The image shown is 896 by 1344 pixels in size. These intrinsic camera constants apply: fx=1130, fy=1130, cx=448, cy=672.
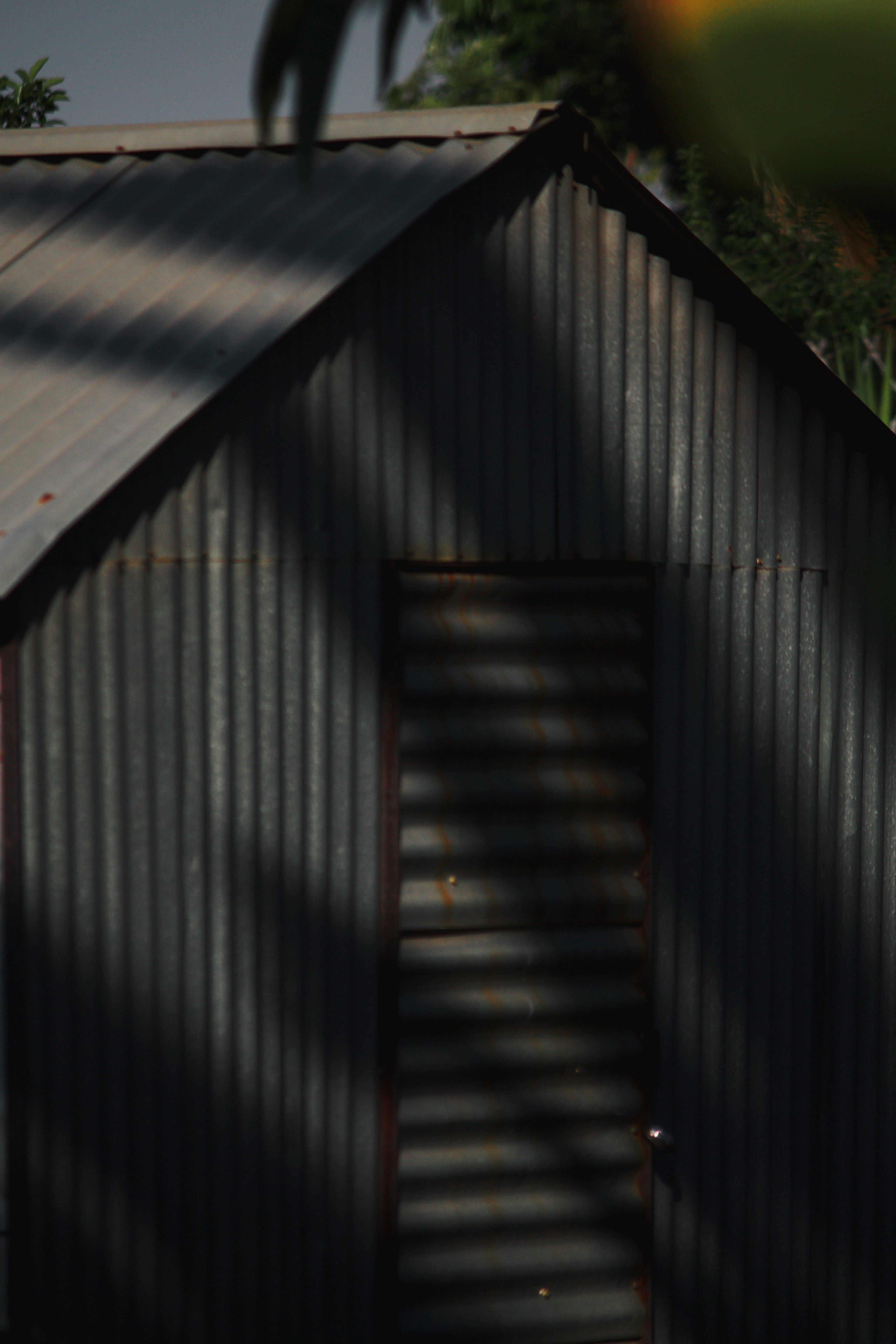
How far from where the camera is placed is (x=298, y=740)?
4348 millimetres

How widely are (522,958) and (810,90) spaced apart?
4046mm

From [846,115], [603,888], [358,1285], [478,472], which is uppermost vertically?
[478,472]

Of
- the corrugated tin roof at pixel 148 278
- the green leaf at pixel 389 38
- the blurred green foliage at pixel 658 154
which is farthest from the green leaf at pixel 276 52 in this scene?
the blurred green foliage at pixel 658 154

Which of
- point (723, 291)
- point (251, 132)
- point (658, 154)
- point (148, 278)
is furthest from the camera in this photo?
point (658, 154)

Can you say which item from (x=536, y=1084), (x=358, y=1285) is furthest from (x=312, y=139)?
(x=358, y=1285)

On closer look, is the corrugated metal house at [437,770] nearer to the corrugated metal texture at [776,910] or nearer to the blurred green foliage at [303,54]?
the corrugated metal texture at [776,910]

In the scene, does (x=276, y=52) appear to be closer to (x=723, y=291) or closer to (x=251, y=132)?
(x=723, y=291)

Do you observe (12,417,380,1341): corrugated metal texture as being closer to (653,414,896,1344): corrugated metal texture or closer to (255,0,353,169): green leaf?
(653,414,896,1344): corrugated metal texture

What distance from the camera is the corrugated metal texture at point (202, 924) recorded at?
4.13m

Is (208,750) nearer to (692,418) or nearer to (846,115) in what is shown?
(692,418)

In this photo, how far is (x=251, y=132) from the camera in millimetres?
5262

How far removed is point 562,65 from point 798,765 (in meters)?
19.2

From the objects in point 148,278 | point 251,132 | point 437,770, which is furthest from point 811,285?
point 437,770

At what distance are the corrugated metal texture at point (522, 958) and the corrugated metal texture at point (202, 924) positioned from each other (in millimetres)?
229
